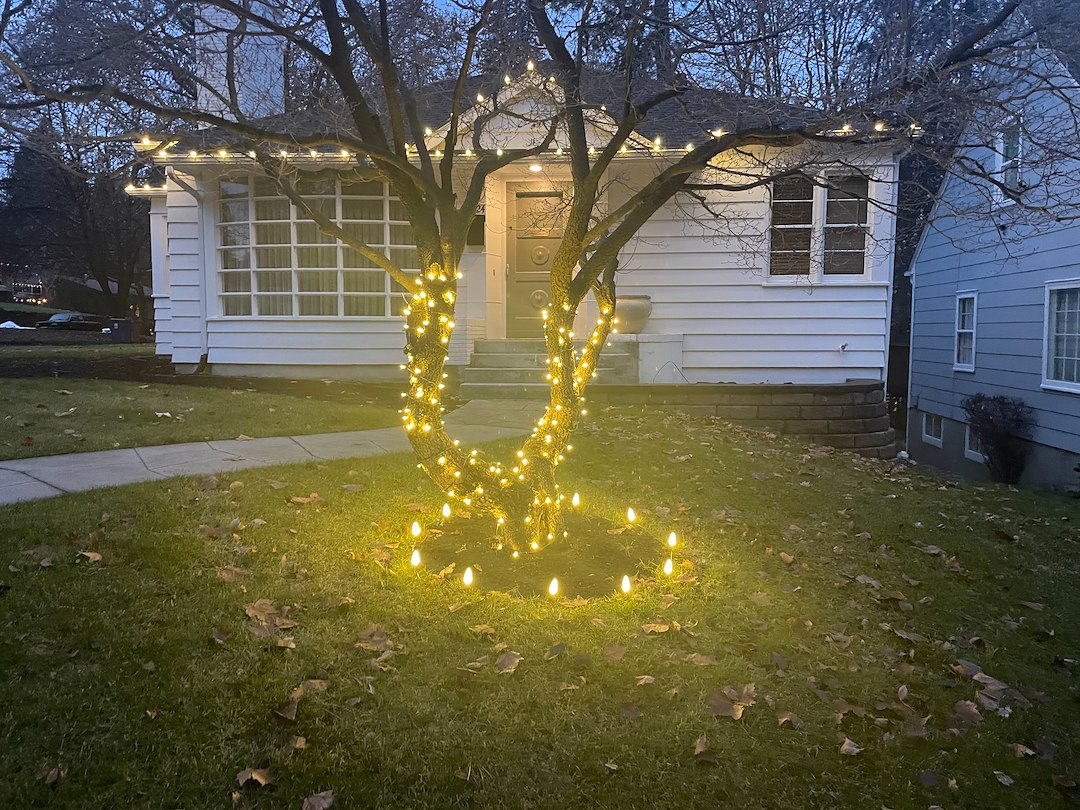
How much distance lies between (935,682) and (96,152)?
17.9ft

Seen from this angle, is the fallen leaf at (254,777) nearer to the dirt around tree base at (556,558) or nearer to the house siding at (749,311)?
the dirt around tree base at (556,558)

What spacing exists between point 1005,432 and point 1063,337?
1.76 meters

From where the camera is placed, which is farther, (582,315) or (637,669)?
(582,315)

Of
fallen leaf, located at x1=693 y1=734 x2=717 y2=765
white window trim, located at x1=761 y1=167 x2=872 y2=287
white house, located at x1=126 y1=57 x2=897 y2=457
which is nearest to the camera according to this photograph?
fallen leaf, located at x1=693 y1=734 x2=717 y2=765

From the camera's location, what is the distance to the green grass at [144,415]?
6.59 meters

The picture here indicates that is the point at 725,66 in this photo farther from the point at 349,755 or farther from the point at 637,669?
the point at 349,755

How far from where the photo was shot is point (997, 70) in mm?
5016

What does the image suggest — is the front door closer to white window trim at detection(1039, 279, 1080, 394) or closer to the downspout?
the downspout

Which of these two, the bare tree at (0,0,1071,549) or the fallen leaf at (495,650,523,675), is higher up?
the bare tree at (0,0,1071,549)

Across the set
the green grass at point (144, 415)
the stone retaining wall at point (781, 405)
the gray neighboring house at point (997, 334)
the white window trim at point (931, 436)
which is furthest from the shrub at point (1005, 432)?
the green grass at point (144, 415)

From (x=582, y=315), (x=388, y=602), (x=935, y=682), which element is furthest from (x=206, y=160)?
(x=935, y=682)

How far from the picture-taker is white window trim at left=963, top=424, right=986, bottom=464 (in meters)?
14.8

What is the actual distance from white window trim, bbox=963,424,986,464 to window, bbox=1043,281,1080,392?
292cm

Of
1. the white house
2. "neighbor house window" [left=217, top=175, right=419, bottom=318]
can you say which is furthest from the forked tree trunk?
"neighbor house window" [left=217, top=175, right=419, bottom=318]
